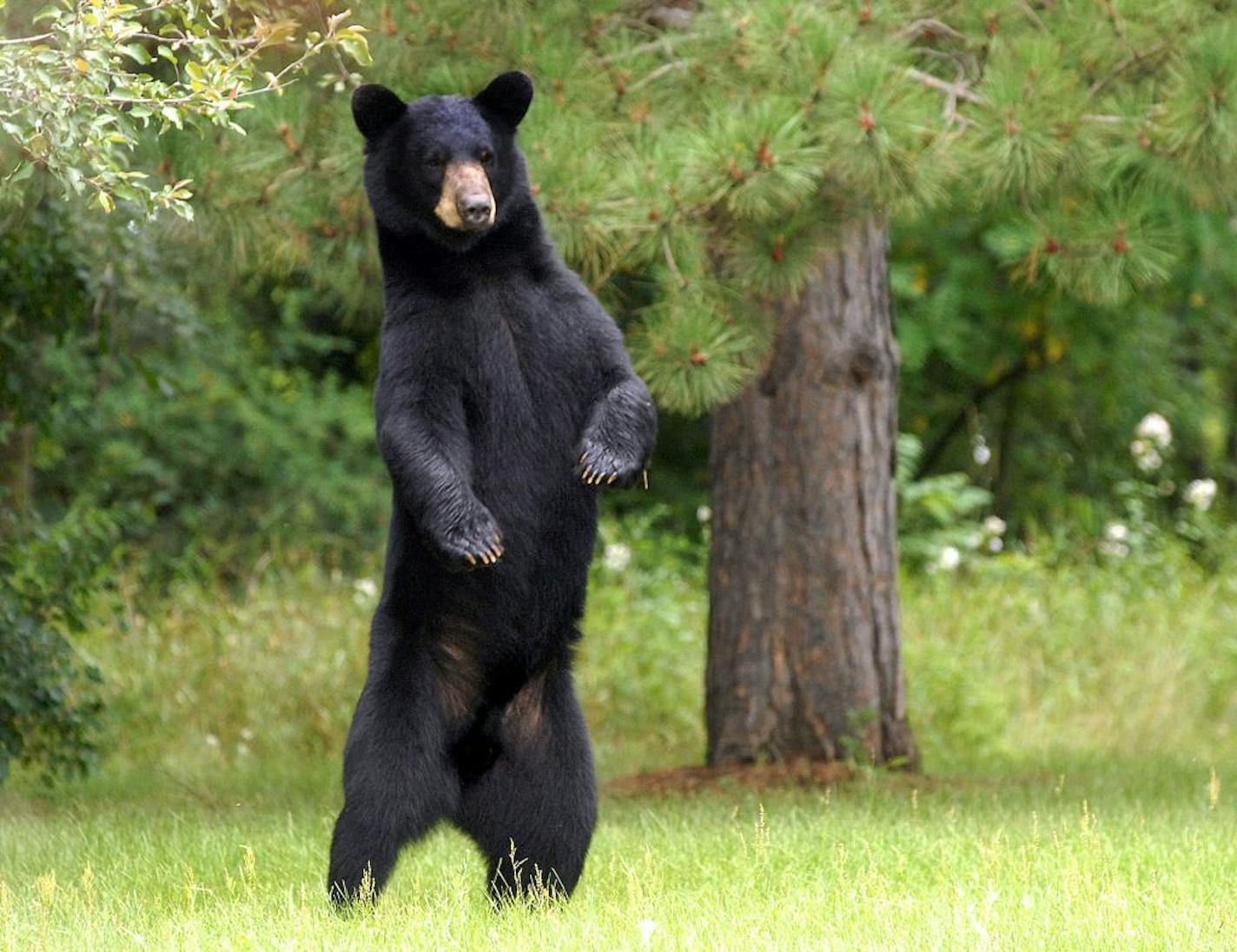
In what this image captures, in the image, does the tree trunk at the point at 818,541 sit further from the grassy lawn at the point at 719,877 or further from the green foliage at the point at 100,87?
the green foliage at the point at 100,87

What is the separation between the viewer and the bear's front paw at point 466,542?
4.08 metres

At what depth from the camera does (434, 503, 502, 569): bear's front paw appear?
4.08 meters

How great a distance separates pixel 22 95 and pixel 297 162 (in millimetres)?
1855

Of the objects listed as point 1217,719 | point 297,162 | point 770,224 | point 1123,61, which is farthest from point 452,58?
point 1217,719

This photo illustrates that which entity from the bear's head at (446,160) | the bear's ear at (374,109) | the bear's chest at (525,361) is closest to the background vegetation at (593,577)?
the bear's ear at (374,109)

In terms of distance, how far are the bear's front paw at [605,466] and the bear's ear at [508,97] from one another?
0.96m

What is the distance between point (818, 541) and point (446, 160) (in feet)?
11.6

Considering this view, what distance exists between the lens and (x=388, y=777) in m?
4.15

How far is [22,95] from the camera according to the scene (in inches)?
162

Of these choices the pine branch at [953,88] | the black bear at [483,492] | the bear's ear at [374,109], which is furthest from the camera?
the pine branch at [953,88]

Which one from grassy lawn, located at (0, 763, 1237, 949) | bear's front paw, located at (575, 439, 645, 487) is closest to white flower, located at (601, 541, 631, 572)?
grassy lawn, located at (0, 763, 1237, 949)

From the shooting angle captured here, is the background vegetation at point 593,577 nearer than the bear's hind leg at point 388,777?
No

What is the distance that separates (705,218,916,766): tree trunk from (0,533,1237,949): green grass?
0.42 metres

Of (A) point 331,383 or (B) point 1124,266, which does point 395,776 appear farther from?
(A) point 331,383
